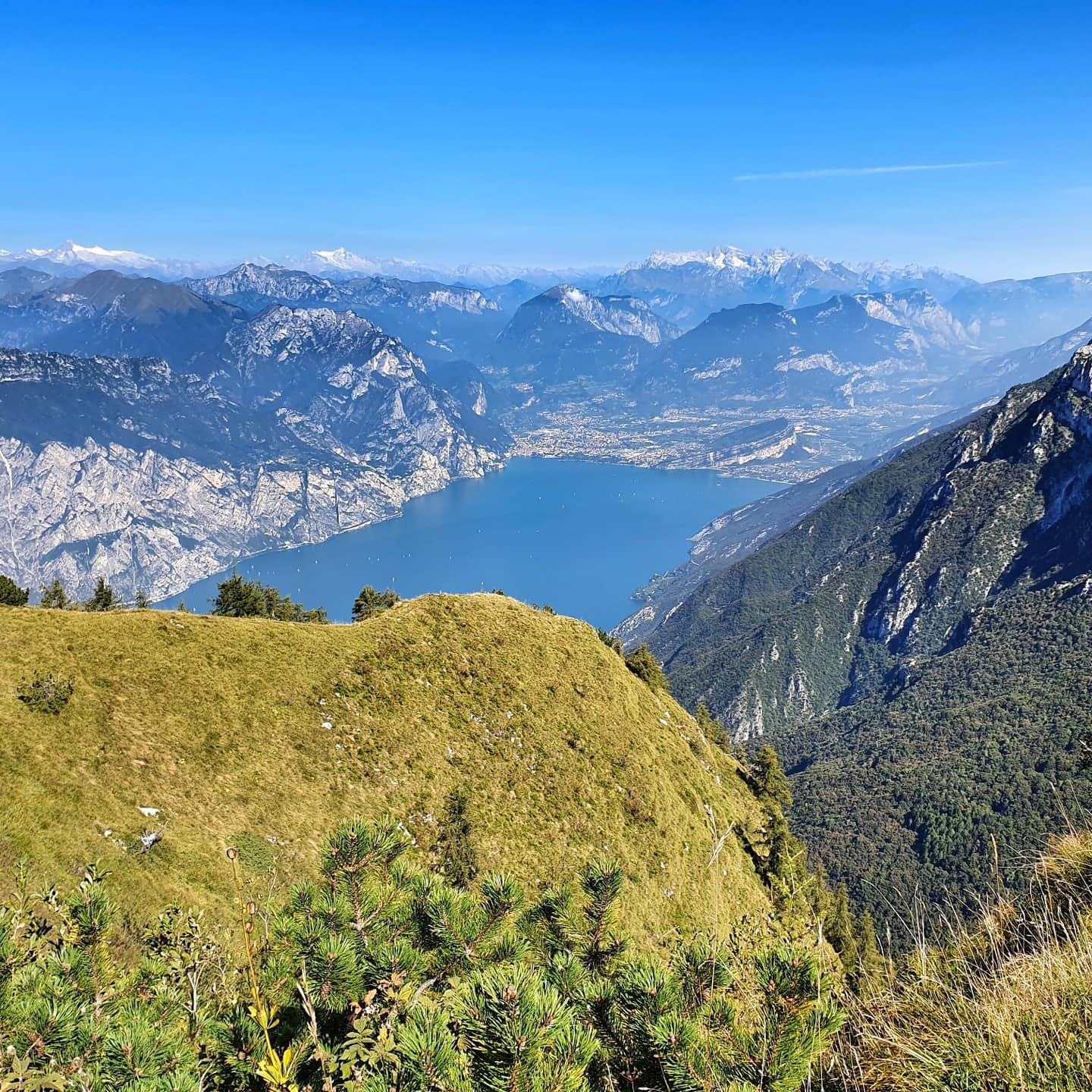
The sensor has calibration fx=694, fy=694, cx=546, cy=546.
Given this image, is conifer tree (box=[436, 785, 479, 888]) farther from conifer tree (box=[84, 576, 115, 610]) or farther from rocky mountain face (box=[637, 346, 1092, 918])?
conifer tree (box=[84, 576, 115, 610])

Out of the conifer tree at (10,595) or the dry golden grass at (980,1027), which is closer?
the dry golden grass at (980,1027)

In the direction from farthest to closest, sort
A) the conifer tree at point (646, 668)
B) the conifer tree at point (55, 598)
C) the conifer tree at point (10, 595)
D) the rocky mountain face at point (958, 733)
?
1. the rocky mountain face at point (958, 733)
2. the conifer tree at point (646, 668)
3. the conifer tree at point (55, 598)
4. the conifer tree at point (10, 595)

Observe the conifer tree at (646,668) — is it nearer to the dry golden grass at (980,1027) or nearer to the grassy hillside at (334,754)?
the grassy hillside at (334,754)

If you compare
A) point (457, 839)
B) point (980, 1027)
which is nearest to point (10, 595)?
point (457, 839)

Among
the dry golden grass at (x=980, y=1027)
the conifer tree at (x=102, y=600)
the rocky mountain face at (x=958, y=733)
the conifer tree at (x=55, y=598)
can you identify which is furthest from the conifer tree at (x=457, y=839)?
the conifer tree at (x=55, y=598)

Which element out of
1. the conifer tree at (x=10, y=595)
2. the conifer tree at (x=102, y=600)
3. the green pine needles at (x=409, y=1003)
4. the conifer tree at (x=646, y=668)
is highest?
the green pine needles at (x=409, y=1003)

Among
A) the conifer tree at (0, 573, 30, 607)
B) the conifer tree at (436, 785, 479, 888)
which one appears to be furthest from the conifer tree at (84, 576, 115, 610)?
the conifer tree at (436, 785, 479, 888)

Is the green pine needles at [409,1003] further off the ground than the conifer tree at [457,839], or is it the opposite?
the green pine needles at [409,1003]
